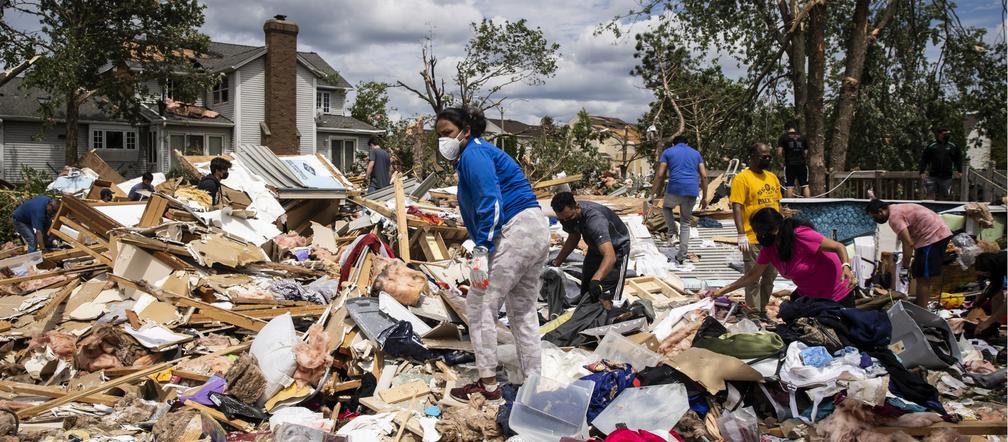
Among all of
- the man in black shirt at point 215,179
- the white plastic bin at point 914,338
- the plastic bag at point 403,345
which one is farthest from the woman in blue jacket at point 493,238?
the man in black shirt at point 215,179

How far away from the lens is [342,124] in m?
32.7

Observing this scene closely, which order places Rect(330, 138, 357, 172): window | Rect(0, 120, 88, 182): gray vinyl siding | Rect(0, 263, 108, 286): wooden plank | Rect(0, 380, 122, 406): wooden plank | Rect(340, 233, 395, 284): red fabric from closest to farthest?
Rect(0, 380, 122, 406): wooden plank < Rect(340, 233, 395, 284): red fabric < Rect(0, 263, 108, 286): wooden plank < Rect(0, 120, 88, 182): gray vinyl siding < Rect(330, 138, 357, 172): window

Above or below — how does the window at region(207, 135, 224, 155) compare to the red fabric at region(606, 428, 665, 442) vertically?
above

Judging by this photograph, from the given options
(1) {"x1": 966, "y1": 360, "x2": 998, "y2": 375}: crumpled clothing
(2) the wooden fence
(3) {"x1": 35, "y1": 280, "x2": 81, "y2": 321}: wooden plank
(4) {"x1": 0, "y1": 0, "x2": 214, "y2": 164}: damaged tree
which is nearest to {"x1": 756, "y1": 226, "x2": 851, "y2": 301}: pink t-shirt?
(1) {"x1": 966, "y1": 360, "x2": 998, "y2": 375}: crumpled clothing

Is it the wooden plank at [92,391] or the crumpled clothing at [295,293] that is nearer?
the wooden plank at [92,391]

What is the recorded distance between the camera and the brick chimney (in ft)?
96.3

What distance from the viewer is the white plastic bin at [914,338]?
15.9 feet

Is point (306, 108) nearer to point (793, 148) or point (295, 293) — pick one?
point (793, 148)

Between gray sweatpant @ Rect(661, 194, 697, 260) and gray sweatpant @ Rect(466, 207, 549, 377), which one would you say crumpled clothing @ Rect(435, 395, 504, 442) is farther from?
gray sweatpant @ Rect(661, 194, 697, 260)

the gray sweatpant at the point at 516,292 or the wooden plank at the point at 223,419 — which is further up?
the gray sweatpant at the point at 516,292

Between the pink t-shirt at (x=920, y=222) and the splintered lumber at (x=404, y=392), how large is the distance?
424 cm

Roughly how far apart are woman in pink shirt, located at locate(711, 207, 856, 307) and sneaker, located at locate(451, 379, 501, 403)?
2148mm

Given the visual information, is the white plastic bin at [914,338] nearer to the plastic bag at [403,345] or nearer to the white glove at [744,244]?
the white glove at [744,244]

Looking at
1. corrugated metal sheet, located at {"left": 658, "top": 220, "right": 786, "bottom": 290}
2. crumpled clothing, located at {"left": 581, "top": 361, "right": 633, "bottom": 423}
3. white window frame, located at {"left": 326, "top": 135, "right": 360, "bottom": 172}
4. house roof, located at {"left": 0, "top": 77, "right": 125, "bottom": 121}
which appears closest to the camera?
crumpled clothing, located at {"left": 581, "top": 361, "right": 633, "bottom": 423}
